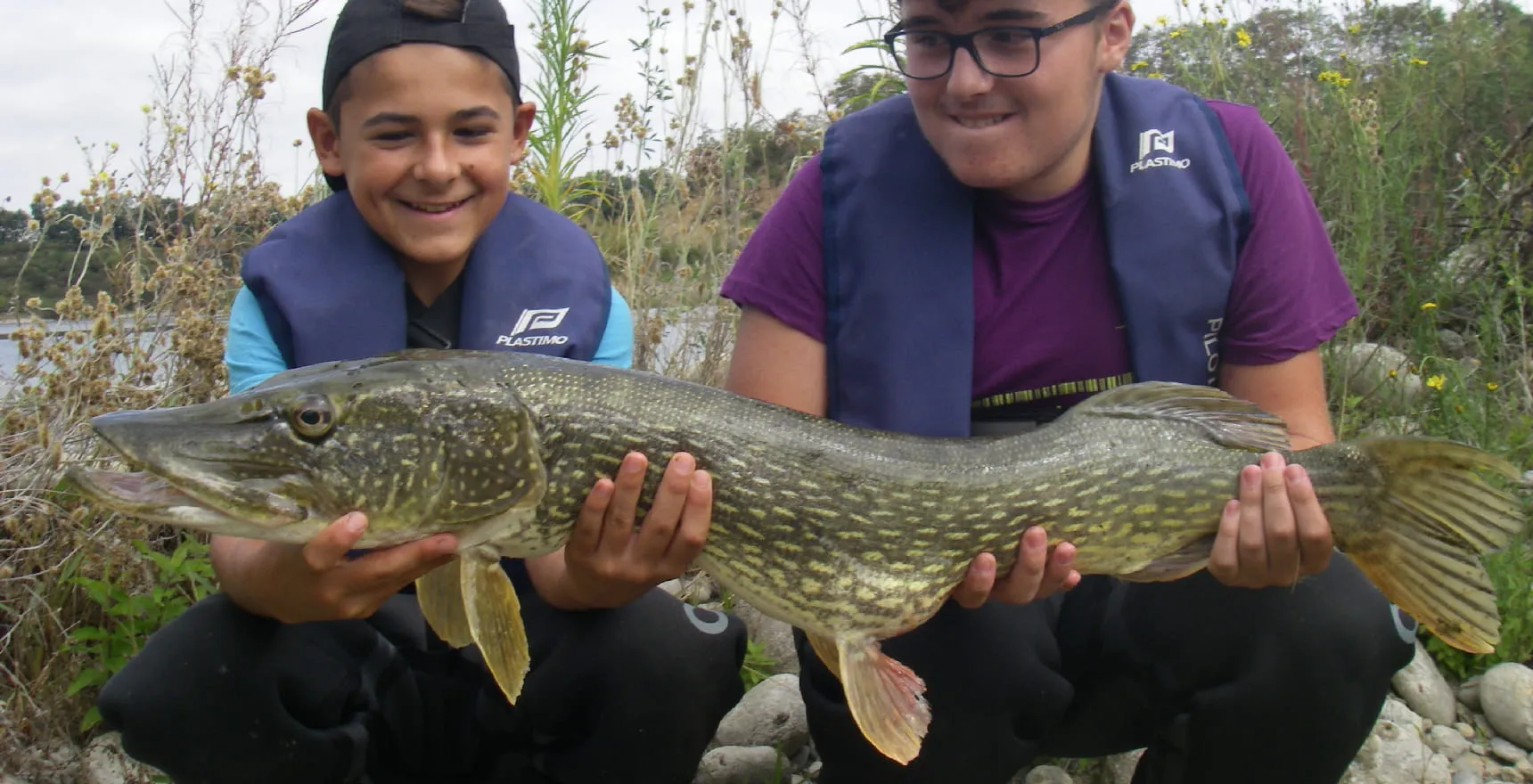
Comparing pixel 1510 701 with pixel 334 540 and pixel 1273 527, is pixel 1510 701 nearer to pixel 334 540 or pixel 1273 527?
pixel 1273 527

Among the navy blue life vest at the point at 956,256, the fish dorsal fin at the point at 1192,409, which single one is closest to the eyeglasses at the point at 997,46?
the navy blue life vest at the point at 956,256

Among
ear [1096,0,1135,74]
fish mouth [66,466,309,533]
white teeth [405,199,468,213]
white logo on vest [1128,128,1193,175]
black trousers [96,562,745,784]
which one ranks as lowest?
black trousers [96,562,745,784]

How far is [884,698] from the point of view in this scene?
220 centimetres

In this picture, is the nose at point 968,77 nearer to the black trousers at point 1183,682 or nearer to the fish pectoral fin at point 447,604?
the black trousers at point 1183,682

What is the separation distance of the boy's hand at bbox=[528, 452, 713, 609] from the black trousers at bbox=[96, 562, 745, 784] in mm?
209

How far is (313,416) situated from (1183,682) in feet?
5.62

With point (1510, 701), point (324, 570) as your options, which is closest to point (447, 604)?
point (324, 570)

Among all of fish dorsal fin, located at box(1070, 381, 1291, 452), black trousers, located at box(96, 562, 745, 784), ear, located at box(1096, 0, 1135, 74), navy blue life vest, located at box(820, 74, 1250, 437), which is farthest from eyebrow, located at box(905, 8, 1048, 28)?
black trousers, located at box(96, 562, 745, 784)

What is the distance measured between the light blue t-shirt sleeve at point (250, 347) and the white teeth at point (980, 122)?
1.53m

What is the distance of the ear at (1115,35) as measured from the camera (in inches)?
98.9

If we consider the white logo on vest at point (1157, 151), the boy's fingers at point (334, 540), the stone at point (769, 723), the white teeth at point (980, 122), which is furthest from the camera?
the stone at point (769, 723)

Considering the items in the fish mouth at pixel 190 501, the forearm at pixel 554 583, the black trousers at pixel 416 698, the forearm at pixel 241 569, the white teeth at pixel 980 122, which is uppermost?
the white teeth at pixel 980 122

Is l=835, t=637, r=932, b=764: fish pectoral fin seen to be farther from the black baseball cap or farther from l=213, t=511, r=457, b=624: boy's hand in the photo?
the black baseball cap

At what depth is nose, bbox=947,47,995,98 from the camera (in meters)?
2.43
